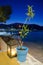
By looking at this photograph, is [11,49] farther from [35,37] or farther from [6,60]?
[35,37]

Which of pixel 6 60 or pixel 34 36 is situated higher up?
pixel 34 36

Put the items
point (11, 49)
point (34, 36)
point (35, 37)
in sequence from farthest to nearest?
point (35, 37) < point (34, 36) < point (11, 49)

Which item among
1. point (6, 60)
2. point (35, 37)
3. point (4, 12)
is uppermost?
point (4, 12)

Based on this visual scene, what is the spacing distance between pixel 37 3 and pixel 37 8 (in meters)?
0.14

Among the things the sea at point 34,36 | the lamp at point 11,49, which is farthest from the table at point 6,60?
the sea at point 34,36

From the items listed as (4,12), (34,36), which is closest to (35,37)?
(34,36)

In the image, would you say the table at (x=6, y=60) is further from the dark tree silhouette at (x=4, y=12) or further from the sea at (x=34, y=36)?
the dark tree silhouette at (x=4, y=12)

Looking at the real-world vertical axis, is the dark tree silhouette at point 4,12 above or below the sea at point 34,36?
above

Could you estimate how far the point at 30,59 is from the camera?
271 centimetres

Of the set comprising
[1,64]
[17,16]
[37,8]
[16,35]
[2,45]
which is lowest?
[1,64]

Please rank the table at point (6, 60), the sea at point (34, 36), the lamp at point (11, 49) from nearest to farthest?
1. the table at point (6, 60)
2. the lamp at point (11, 49)
3. the sea at point (34, 36)

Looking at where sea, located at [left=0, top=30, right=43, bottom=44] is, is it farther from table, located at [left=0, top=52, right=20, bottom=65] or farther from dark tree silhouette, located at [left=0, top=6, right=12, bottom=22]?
table, located at [left=0, top=52, right=20, bottom=65]

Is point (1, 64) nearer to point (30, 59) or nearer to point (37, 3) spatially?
point (30, 59)

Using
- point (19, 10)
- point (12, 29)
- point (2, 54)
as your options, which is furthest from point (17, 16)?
point (2, 54)
